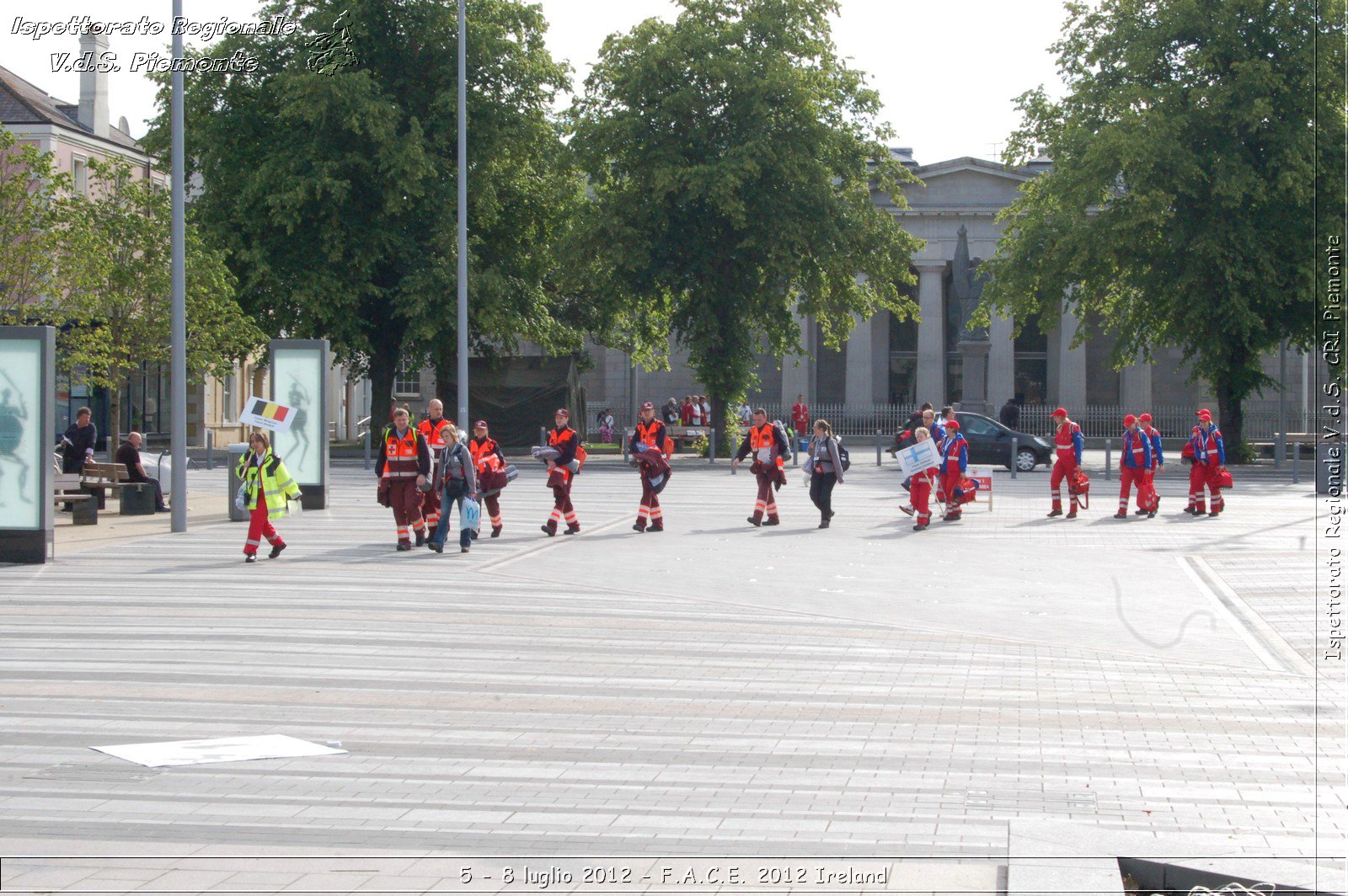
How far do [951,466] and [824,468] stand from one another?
257 cm

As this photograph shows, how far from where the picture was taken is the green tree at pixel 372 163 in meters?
40.9

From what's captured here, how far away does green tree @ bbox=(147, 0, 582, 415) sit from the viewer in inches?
1612

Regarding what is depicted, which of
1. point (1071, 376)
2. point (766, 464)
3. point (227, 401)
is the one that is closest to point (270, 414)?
point (766, 464)

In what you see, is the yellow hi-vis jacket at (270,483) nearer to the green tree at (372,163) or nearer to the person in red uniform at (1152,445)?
the person in red uniform at (1152,445)

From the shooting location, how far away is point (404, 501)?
18.4 meters

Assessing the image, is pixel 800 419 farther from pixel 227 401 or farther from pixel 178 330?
pixel 178 330

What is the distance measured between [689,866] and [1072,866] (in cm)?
141

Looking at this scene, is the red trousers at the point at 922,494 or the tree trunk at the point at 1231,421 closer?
the red trousers at the point at 922,494

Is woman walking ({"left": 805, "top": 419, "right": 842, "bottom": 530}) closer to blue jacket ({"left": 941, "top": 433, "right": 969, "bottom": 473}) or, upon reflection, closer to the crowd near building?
blue jacket ({"left": 941, "top": 433, "right": 969, "bottom": 473})

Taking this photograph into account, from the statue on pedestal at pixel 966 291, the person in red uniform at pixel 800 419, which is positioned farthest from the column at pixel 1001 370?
the statue on pedestal at pixel 966 291

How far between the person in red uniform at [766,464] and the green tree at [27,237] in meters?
15.5

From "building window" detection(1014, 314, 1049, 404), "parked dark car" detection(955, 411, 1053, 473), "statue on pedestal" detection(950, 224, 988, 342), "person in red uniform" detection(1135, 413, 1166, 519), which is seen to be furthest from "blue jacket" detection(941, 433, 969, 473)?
"building window" detection(1014, 314, 1049, 404)

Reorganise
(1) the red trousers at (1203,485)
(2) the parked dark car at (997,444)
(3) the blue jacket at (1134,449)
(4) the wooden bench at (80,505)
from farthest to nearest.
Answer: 1. (2) the parked dark car at (997,444)
2. (1) the red trousers at (1203,485)
3. (3) the blue jacket at (1134,449)
4. (4) the wooden bench at (80,505)

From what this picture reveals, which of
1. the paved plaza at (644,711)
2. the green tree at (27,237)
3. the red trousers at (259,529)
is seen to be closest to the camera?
the paved plaza at (644,711)
